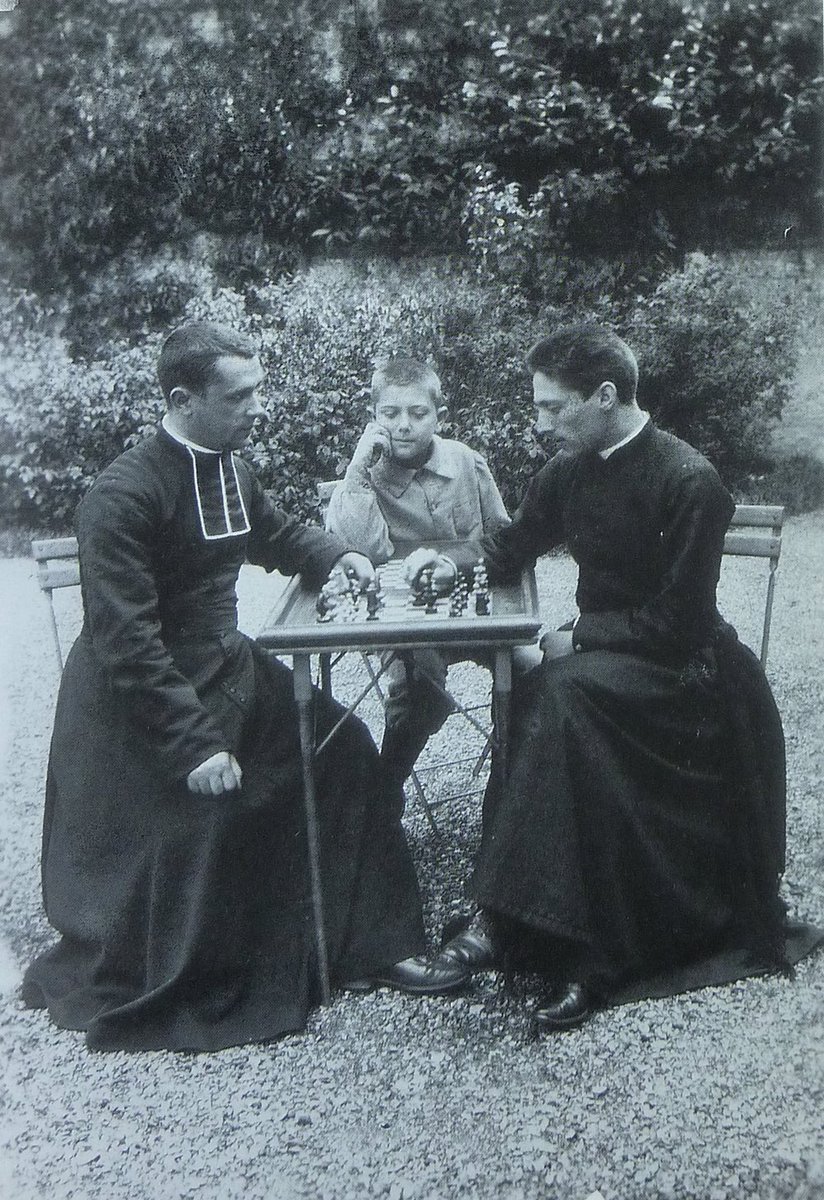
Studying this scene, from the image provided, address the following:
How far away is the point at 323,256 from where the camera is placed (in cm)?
269

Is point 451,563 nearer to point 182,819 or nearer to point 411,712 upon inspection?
point 411,712

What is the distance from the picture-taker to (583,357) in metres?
2.47

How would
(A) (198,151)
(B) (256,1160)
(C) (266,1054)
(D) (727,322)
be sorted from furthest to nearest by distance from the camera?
(D) (727,322)
(A) (198,151)
(C) (266,1054)
(B) (256,1160)

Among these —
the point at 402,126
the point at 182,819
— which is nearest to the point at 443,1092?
the point at 182,819

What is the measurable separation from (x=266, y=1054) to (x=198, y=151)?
2.18 meters

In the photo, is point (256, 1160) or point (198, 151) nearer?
point (256, 1160)

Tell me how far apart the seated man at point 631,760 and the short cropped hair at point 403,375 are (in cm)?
47

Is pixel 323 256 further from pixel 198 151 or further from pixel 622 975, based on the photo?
pixel 622 975

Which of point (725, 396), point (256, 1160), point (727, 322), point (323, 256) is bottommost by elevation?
point (256, 1160)

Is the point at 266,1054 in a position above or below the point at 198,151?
below

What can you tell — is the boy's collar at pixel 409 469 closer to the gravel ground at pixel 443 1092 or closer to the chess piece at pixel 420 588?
the chess piece at pixel 420 588

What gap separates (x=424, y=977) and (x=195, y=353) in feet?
5.36

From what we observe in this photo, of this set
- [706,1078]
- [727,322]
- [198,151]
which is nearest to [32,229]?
[198,151]

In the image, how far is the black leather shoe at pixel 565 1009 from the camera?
7.66 ft
